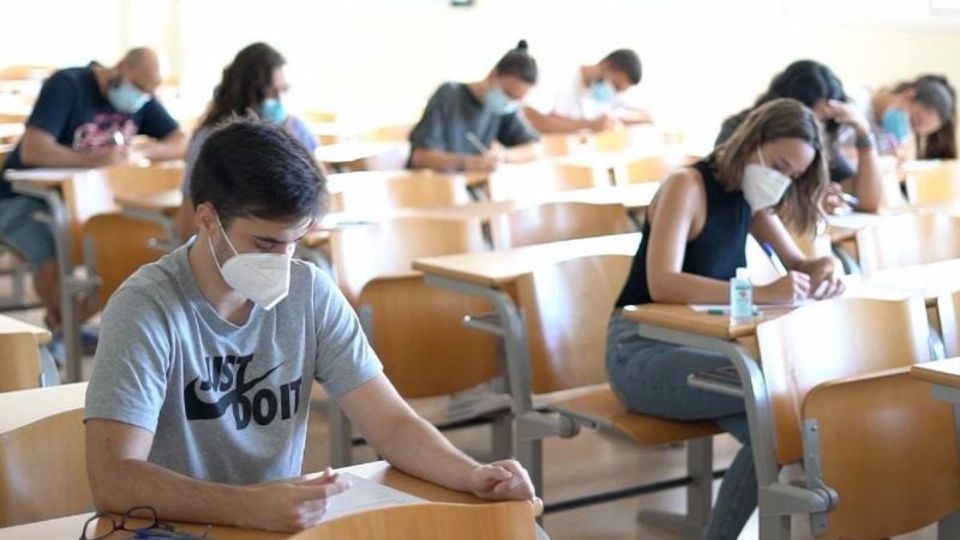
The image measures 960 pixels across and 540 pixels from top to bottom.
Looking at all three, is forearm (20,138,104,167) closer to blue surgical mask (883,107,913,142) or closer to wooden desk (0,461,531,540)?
blue surgical mask (883,107,913,142)

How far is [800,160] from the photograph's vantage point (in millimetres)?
3773

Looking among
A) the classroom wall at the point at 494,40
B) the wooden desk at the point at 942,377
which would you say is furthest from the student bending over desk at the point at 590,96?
the wooden desk at the point at 942,377

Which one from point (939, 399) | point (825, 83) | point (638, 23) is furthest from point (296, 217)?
point (638, 23)

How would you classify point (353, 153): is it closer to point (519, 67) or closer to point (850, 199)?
point (519, 67)

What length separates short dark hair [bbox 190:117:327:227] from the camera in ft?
6.98

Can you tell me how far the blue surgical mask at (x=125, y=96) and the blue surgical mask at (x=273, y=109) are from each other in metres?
0.86

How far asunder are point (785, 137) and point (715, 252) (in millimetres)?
317

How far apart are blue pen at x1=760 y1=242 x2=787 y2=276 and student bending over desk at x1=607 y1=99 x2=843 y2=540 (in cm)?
7

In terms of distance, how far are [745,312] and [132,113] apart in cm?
353

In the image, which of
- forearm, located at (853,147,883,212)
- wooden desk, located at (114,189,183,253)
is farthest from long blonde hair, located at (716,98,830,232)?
wooden desk, located at (114,189,183,253)

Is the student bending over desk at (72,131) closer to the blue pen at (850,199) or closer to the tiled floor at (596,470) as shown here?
the tiled floor at (596,470)

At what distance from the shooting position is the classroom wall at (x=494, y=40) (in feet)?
26.8

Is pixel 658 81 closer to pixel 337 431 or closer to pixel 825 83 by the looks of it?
pixel 825 83

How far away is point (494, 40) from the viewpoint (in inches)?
411
